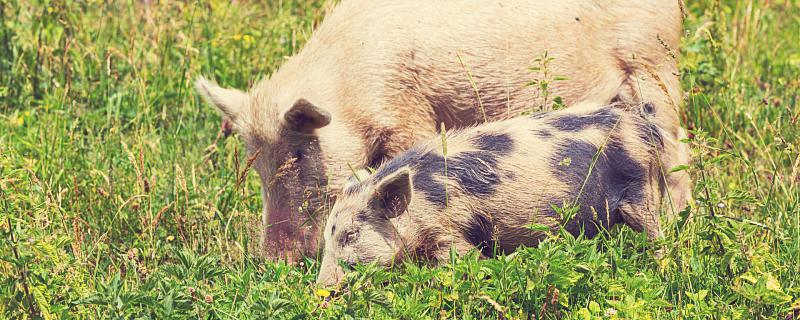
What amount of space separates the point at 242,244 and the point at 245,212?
306 millimetres

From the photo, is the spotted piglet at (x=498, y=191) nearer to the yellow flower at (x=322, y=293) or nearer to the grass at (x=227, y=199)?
the grass at (x=227, y=199)

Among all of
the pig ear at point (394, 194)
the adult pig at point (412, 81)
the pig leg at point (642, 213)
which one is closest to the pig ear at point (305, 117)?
the adult pig at point (412, 81)

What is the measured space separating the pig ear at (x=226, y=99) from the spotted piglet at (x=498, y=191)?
0.95 meters

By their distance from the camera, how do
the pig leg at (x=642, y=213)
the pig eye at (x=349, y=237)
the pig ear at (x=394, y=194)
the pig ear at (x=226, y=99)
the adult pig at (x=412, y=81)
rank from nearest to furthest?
1. the pig ear at (x=394, y=194)
2. the pig eye at (x=349, y=237)
3. the pig leg at (x=642, y=213)
4. the adult pig at (x=412, y=81)
5. the pig ear at (x=226, y=99)

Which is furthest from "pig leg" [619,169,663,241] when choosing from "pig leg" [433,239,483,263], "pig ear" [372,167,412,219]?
"pig ear" [372,167,412,219]

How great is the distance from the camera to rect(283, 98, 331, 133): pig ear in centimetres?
523

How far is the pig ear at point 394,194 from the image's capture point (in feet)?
15.3

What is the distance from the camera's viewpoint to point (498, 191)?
4941mm

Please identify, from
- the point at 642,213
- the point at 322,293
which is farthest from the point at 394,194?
the point at 642,213

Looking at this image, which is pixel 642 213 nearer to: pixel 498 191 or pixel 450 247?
pixel 498 191

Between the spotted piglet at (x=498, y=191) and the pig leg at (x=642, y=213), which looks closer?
the spotted piglet at (x=498, y=191)

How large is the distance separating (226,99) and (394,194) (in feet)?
4.67

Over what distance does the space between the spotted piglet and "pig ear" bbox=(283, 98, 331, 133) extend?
1.27 ft

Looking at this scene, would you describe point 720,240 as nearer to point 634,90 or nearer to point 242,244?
point 634,90
